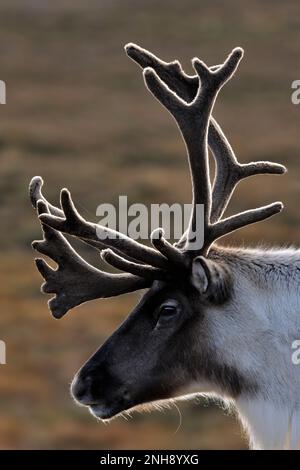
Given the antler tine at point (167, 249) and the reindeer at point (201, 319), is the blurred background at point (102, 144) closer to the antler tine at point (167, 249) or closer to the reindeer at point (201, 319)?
the reindeer at point (201, 319)

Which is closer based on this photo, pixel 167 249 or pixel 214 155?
pixel 167 249

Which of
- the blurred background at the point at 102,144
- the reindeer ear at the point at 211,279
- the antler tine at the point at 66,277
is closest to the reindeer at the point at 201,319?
the reindeer ear at the point at 211,279

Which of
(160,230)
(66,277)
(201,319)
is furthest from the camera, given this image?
(66,277)

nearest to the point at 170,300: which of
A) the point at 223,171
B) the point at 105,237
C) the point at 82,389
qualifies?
the point at 105,237

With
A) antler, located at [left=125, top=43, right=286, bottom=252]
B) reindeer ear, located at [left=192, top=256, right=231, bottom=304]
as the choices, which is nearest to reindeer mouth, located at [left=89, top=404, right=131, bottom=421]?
reindeer ear, located at [left=192, top=256, right=231, bottom=304]

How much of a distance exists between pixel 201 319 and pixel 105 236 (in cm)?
57

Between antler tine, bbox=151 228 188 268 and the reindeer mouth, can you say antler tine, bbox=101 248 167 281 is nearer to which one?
antler tine, bbox=151 228 188 268

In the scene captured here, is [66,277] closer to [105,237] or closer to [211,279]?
[105,237]

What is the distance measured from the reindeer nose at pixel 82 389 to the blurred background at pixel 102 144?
9.78ft

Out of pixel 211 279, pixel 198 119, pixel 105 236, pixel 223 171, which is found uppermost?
pixel 198 119

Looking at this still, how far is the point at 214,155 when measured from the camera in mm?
6336

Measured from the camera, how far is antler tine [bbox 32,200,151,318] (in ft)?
20.3

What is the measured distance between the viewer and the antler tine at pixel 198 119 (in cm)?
596
